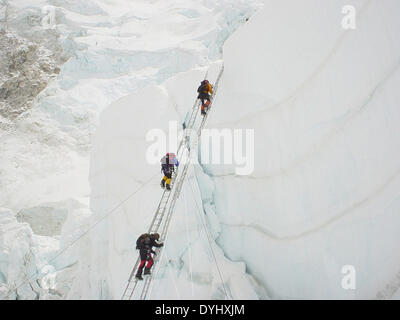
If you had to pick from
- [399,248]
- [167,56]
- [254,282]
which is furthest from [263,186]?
[167,56]

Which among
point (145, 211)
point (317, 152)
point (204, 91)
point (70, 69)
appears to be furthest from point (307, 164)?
point (70, 69)

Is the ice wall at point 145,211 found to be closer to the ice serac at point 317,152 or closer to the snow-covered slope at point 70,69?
the ice serac at point 317,152

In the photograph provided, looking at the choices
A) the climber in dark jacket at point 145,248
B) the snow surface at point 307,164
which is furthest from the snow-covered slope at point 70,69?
the climber in dark jacket at point 145,248

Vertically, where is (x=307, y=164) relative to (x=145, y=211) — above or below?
above

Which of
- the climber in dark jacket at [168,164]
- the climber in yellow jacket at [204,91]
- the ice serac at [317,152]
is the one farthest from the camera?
the climber in yellow jacket at [204,91]

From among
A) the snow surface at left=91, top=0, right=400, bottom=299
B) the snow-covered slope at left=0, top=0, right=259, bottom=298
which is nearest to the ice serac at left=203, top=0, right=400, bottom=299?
the snow surface at left=91, top=0, right=400, bottom=299

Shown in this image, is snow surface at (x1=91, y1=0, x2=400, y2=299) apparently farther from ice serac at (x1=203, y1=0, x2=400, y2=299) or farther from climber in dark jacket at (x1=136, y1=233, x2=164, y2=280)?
climber in dark jacket at (x1=136, y1=233, x2=164, y2=280)

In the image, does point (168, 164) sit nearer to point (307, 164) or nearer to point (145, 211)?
point (145, 211)

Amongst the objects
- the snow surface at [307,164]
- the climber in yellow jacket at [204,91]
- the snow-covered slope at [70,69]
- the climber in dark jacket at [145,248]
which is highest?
the snow-covered slope at [70,69]

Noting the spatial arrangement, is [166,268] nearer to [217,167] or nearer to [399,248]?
[217,167]
